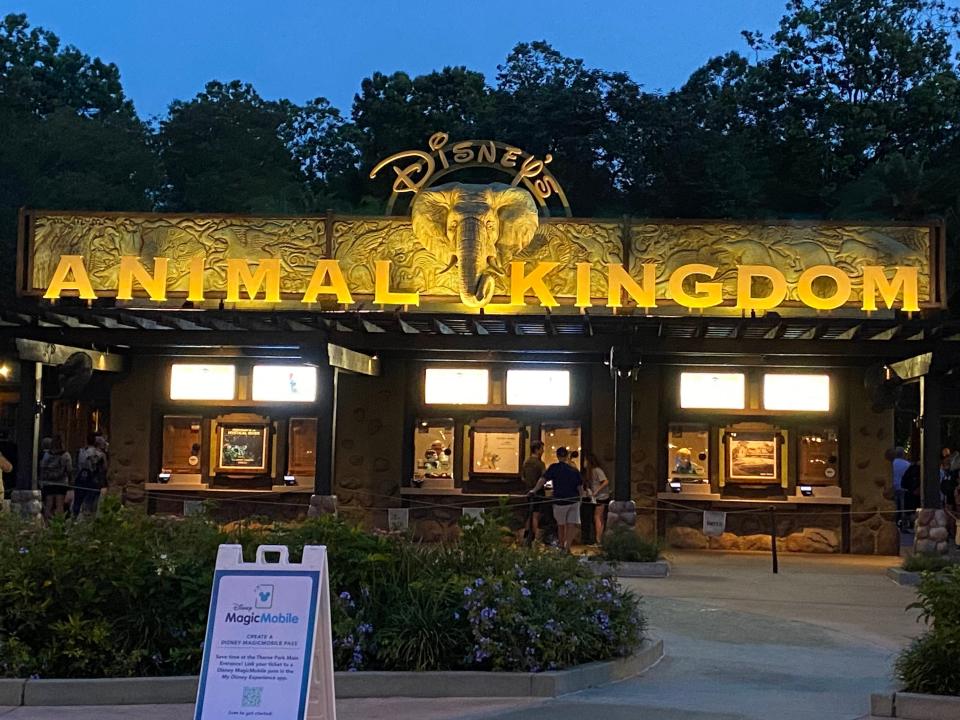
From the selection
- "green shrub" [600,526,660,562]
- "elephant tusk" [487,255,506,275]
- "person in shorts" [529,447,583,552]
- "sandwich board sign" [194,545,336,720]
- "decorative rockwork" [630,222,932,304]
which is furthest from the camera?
"decorative rockwork" [630,222,932,304]

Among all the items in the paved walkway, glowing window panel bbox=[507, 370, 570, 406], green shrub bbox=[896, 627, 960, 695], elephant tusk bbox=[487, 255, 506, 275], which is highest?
elephant tusk bbox=[487, 255, 506, 275]

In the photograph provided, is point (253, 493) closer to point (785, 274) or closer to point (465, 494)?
point (465, 494)

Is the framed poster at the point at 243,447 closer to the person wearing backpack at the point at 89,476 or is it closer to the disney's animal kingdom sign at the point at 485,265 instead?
the person wearing backpack at the point at 89,476

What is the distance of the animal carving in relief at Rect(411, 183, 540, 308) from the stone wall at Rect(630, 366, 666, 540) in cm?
330

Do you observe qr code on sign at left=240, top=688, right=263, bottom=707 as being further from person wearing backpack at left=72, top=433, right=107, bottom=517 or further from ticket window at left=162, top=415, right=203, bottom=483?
ticket window at left=162, top=415, right=203, bottom=483

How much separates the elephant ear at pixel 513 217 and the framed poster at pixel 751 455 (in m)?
5.00

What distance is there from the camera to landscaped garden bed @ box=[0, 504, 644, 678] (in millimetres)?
10125

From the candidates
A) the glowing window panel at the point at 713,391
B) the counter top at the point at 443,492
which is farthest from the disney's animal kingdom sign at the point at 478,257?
the counter top at the point at 443,492

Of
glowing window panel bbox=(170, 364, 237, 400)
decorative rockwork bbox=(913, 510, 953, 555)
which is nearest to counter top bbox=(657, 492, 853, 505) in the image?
decorative rockwork bbox=(913, 510, 953, 555)

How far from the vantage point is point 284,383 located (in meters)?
24.7

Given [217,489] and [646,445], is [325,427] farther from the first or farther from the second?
[646,445]

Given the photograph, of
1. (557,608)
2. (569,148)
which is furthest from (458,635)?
(569,148)

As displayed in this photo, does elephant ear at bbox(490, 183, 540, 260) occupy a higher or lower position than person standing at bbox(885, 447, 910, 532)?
higher

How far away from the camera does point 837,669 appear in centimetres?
1184
